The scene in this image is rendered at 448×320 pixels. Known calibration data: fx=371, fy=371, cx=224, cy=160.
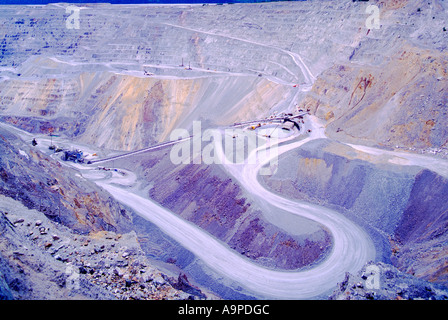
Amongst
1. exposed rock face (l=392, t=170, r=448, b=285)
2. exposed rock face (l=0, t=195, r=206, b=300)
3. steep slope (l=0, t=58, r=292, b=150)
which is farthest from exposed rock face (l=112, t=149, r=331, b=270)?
steep slope (l=0, t=58, r=292, b=150)

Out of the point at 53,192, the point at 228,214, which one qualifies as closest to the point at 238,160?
the point at 228,214

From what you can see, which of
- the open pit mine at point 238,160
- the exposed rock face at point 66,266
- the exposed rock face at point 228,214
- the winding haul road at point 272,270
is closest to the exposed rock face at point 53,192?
the open pit mine at point 238,160

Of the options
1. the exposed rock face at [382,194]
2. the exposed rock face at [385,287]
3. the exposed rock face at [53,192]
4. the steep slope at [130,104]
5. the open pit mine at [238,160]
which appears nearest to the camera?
the exposed rock face at [385,287]

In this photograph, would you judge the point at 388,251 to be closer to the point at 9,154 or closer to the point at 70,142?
the point at 9,154

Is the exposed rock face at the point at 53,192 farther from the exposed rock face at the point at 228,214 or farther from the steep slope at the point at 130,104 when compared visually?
the steep slope at the point at 130,104

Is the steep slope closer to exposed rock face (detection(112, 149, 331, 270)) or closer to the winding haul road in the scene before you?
exposed rock face (detection(112, 149, 331, 270))

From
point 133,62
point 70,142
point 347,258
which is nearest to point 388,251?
point 347,258
